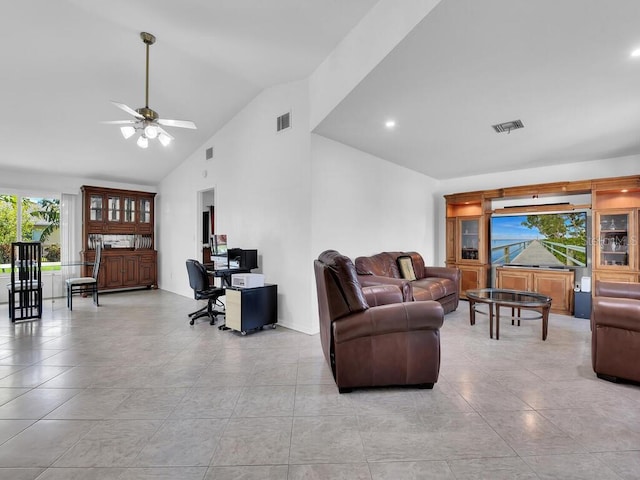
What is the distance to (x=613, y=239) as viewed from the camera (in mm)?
4754

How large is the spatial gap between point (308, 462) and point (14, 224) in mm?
7511

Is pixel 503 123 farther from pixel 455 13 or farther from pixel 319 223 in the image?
pixel 319 223

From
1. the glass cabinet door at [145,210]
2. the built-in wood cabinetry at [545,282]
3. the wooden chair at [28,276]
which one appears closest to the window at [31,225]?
the glass cabinet door at [145,210]

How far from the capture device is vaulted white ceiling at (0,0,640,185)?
2328 mm

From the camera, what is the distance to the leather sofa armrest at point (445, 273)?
5.19m

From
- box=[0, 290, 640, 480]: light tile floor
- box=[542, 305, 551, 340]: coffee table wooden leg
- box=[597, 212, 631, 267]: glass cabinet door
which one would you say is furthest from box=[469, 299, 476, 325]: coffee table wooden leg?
box=[597, 212, 631, 267]: glass cabinet door

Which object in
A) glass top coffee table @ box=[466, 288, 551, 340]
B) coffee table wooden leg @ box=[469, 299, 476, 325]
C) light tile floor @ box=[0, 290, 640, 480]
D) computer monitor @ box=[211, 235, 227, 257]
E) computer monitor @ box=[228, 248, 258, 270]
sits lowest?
light tile floor @ box=[0, 290, 640, 480]

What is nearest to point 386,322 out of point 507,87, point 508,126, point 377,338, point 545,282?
point 377,338

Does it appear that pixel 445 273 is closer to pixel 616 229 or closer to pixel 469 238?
pixel 469 238

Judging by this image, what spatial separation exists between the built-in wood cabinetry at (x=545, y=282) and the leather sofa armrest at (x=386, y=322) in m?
3.52

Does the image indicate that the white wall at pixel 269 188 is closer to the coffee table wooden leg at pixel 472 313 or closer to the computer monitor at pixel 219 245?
the computer monitor at pixel 219 245

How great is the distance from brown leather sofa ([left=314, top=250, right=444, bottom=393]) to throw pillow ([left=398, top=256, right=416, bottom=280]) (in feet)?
8.38

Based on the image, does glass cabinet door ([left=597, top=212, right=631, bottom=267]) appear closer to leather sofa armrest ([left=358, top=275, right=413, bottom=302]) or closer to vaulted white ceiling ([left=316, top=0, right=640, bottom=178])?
vaulted white ceiling ([left=316, top=0, right=640, bottom=178])

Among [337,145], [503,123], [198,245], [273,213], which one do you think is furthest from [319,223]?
[198,245]
